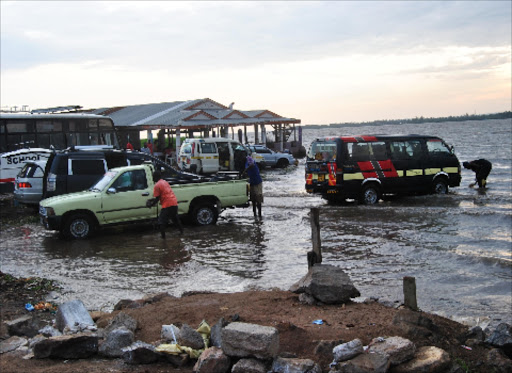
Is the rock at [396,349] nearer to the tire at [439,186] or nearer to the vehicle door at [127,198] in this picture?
the vehicle door at [127,198]

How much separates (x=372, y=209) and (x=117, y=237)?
831 centimetres

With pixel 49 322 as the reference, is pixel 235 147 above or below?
above

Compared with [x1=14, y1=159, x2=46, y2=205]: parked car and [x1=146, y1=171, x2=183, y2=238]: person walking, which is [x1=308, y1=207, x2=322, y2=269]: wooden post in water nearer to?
[x1=146, y1=171, x2=183, y2=238]: person walking

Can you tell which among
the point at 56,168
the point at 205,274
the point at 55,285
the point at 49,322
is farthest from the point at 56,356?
the point at 56,168

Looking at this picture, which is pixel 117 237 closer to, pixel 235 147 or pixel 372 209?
pixel 372 209

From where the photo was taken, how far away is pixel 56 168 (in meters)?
15.2

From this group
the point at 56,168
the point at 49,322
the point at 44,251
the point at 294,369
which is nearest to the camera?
the point at 294,369

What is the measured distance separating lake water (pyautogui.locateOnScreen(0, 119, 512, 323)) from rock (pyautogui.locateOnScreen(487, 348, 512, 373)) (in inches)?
93.4

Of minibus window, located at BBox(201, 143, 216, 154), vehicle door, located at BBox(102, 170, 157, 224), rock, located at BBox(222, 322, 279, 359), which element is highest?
minibus window, located at BBox(201, 143, 216, 154)

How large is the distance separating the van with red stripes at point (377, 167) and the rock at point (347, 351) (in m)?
13.4

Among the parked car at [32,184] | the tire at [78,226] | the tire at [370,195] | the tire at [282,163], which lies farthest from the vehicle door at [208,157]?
the tire at [78,226]

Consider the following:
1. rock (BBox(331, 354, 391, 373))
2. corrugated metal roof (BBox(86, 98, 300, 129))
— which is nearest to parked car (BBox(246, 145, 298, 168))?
corrugated metal roof (BBox(86, 98, 300, 129))

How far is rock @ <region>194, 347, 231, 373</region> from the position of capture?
516 centimetres

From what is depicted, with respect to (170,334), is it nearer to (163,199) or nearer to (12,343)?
(12,343)
